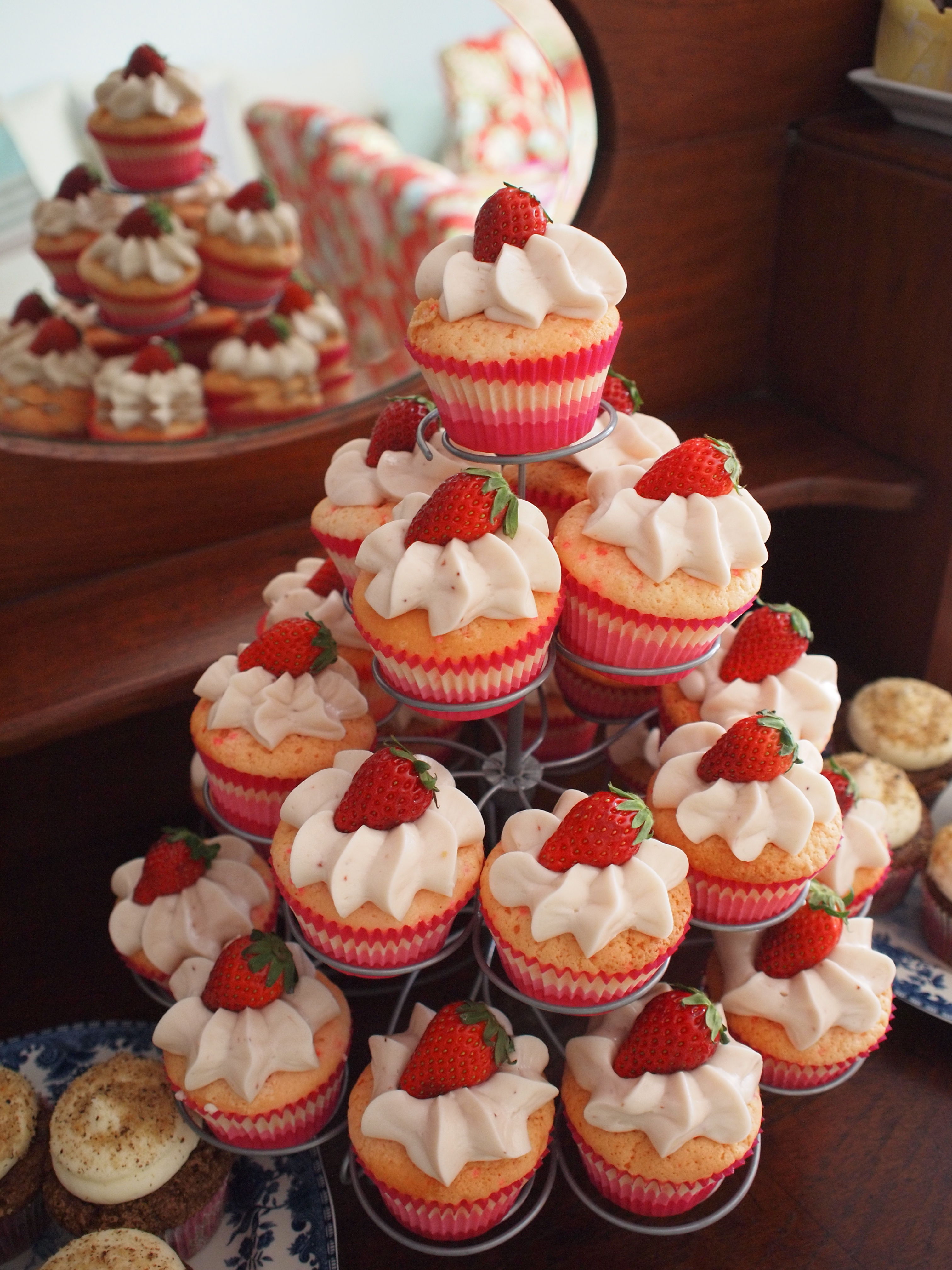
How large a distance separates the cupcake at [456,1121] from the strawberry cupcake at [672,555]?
49 cm

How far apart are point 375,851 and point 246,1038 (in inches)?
13.1

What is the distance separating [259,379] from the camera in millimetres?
1902

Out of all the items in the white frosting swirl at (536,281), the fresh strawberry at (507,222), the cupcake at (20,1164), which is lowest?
the cupcake at (20,1164)

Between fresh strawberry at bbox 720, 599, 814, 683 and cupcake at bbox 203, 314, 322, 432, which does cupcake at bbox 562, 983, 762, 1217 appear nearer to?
fresh strawberry at bbox 720, 599, 814, 683

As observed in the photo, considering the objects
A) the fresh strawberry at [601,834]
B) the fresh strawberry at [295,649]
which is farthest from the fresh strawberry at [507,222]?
the fresh strawberry at [601,834]

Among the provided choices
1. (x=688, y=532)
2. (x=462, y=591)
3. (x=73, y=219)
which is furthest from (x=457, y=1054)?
(x=73, y=219)

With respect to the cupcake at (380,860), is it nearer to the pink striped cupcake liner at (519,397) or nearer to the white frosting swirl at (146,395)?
the pink striped cupcake liner at (519,397)

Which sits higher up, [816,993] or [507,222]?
[507,222]

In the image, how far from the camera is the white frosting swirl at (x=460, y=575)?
41.8 inches

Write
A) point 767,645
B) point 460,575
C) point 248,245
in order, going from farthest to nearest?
point 248,245 < point 767,645 < point 460,575

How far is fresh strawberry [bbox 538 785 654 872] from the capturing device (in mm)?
1106

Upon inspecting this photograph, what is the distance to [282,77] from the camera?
1.95 m

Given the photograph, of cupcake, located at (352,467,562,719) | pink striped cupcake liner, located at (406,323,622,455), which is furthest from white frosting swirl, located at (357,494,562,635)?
pink striped cupcake liner, located at (406,323,622,455)

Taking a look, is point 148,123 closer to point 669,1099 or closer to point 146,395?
point 146,395
